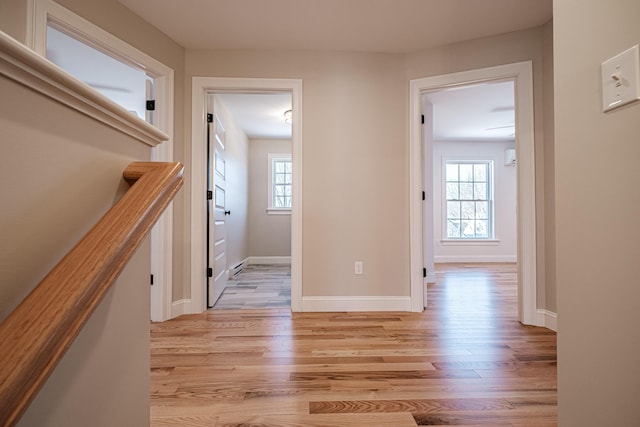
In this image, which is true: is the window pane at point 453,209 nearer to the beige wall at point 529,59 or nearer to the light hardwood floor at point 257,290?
the light hardwood floor at point 257,290

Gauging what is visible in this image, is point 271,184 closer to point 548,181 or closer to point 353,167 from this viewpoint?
point 353,167

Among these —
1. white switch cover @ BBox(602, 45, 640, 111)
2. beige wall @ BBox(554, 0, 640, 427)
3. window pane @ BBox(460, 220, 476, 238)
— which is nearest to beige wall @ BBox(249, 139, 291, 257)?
window pane @ BBox(460, 220, 476, 238)

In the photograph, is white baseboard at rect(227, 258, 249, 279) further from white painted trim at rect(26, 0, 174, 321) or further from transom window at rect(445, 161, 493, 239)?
transom window at rect(445, 161, 493, 239)

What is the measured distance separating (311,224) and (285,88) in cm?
124

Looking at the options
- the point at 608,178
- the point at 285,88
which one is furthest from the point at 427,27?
the point at 608,178

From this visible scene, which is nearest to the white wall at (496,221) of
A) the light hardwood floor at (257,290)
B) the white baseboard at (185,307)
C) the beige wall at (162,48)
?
the light hardwood floor at (257,290)

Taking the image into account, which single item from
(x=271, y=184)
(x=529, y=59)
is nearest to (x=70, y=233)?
(x=529, y=59)

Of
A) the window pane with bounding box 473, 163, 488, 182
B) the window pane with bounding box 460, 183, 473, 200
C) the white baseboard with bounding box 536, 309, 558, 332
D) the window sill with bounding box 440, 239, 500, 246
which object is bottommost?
the white baseboard with bounding box 536, 309, 558, 332

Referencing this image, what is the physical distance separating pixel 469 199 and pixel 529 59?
435 cm

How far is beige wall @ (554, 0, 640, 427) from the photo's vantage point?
0.66 metres

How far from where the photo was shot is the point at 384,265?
9.49ft

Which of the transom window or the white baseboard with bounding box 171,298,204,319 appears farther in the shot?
the transom window

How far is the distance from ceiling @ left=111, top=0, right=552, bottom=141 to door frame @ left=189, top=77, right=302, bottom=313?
0.32 m

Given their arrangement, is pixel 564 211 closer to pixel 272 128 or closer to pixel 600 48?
pixel 600 48
